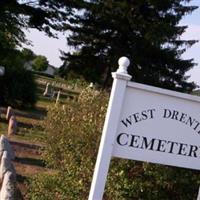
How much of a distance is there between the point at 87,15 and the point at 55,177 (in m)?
28.6

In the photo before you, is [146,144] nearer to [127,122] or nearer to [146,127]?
[146,127]

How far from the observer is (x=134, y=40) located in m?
32.5

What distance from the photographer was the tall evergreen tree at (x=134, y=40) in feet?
105

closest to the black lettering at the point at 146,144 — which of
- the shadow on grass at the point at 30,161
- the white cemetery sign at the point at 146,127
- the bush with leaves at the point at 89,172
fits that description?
the white cemetery sign at the point at 146,127

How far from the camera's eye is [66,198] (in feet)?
21.1

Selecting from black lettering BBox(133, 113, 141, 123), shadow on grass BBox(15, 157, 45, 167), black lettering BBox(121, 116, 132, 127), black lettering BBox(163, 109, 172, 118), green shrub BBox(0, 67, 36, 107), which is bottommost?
shadow on grass BBox(15, 157, 45, 167)

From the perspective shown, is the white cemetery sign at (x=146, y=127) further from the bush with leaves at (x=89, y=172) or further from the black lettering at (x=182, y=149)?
the bush with leaves at (x=89, y=172)

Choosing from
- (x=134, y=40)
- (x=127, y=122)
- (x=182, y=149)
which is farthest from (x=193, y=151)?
(x=134, y=40)

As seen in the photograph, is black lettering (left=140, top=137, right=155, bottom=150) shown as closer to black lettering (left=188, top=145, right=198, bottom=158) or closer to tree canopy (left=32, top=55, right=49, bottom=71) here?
black lettering (left=188, top=145, right=198, bottom=158)

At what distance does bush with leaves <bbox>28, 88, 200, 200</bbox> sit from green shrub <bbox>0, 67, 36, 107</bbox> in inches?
628

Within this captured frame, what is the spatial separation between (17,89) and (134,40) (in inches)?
452

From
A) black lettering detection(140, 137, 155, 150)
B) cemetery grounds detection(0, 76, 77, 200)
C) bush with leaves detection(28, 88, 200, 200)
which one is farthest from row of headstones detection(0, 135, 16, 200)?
black lettering detection(140, 137, 155, 150)

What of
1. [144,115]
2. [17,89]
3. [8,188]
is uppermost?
[17,89]

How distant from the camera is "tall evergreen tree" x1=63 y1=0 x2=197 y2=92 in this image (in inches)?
1261
